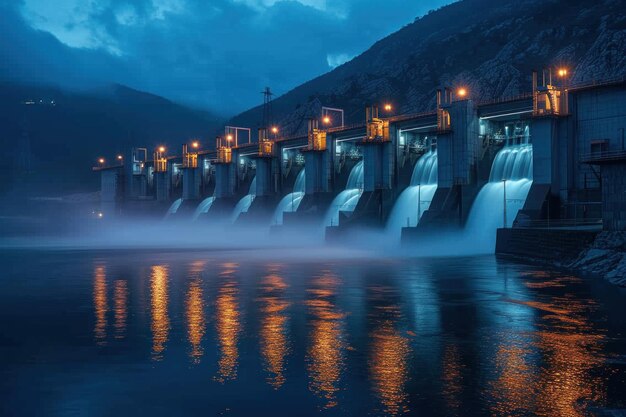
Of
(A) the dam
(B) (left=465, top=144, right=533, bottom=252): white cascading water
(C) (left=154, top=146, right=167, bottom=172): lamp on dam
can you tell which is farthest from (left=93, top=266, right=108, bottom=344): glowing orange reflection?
(C) (left=154, top=146, right=167, bottom=172): lamp on dam

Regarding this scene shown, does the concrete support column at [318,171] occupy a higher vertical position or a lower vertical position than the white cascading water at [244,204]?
higher

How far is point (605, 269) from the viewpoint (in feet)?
115

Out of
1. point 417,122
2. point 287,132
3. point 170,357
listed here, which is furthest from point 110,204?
point 170,357

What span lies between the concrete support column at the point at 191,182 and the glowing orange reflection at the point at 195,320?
260 ft

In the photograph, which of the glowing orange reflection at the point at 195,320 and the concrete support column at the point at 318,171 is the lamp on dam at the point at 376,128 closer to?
the concrete support column at the point at 318,171

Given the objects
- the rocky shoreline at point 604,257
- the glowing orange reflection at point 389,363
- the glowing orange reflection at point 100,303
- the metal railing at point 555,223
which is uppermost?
the metal railing at point 555,223

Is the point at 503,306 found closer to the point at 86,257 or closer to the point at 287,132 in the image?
the point at 86,257

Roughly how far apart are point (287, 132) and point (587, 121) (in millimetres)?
126931

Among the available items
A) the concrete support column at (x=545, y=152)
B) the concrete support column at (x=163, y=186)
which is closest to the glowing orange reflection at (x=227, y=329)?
the concrete support column at (x=545, y=152)

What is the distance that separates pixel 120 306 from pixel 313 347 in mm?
10561

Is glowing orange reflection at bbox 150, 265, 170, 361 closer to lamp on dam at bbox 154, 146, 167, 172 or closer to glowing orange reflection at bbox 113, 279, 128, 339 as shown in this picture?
glowing orange reflection at bbox 113, 279, 128, 339

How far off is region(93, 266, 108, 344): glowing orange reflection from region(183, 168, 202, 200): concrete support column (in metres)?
69.2

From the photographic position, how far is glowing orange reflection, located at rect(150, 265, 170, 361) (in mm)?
16484

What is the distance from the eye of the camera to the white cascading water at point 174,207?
11079 cm
